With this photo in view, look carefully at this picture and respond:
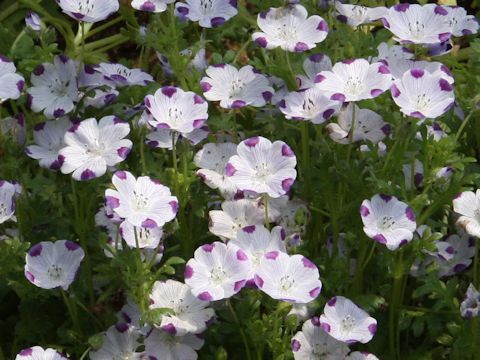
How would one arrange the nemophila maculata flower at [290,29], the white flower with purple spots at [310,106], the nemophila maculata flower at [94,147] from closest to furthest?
the nemophila maculata flower at [94,147] → the white flower with purple spots at [310,106] → the nemophila maculata flower at [290,29]

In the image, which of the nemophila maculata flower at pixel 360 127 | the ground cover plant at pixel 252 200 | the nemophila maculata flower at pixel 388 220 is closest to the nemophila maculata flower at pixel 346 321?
the ground cover plant at pixel 252 200

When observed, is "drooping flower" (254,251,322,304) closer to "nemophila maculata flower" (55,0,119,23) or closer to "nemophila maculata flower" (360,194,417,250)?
"nemophila maculata flower" (360,194,417,250)

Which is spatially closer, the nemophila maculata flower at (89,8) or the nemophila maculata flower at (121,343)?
the nemophila maculata flower at (121,343)

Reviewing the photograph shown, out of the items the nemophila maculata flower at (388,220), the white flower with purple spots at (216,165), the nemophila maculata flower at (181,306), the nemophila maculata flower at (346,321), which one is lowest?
the nemophila maculata flower at (346,321)

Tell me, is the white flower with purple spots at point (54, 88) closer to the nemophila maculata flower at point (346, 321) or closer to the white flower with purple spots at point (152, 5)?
the white flower with purple spots at point (152, 5)

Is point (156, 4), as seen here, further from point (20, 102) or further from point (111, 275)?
point (111, 275)

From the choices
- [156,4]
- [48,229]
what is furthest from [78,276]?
[156,4]

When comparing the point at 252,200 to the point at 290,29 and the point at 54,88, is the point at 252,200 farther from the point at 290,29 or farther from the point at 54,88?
the point at 54,88

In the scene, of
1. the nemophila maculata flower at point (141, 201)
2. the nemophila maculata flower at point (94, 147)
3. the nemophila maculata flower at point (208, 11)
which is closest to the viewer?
the nemophila maculata flower at point (141, 201)
